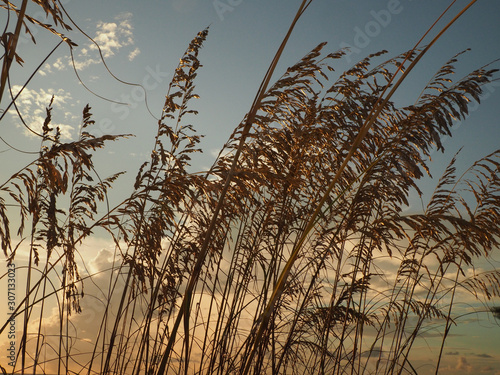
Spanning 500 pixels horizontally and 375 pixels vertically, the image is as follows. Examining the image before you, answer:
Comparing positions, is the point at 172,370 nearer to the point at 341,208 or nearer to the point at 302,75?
the point at 341,208

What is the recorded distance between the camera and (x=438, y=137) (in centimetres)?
298

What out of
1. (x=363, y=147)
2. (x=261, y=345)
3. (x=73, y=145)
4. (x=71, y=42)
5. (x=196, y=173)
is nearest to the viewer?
(x=71, y=42)

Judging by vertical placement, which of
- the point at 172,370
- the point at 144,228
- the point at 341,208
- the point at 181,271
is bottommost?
the point at 172,370

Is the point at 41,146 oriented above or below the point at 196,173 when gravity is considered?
above

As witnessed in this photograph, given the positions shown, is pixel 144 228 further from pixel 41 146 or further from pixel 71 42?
pixel 71 42

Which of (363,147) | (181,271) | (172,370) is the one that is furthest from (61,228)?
(363,147)

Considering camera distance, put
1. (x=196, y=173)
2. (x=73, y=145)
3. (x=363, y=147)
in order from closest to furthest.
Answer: (x=73, y=145) → (x=196, y=173) → (x=363, y=147)

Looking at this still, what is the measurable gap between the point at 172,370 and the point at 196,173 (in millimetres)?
2192

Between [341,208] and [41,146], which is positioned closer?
[341,208]

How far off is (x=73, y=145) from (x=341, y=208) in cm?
220

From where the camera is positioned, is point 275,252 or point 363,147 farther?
point 363,147

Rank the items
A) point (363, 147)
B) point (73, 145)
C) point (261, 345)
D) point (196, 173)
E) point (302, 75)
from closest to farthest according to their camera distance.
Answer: point (73, 145)
point (196, 173)
point (261, 345)
point (302, 75)
point (363, 147)

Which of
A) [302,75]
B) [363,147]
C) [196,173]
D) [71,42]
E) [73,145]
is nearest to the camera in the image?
[71,42]

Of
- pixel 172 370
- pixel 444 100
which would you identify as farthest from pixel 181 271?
pixel 444 100
